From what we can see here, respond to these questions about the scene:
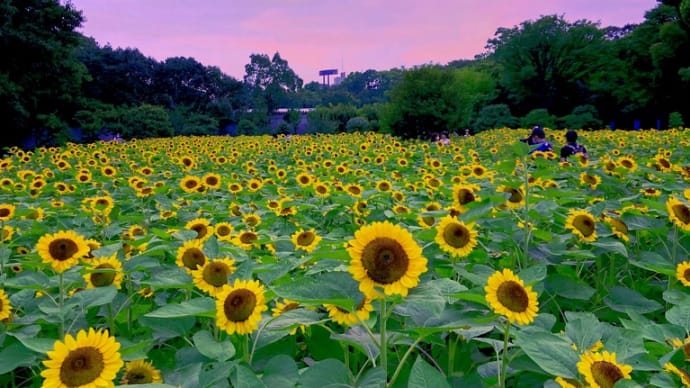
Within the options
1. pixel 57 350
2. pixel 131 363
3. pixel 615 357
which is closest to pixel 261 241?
pixel 131 363

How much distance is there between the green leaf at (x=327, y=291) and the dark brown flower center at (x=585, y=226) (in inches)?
47.4

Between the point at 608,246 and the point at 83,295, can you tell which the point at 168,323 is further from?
the point at 608,246

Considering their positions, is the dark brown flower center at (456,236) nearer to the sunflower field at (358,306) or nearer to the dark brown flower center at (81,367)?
the sunflower field at (358,306)

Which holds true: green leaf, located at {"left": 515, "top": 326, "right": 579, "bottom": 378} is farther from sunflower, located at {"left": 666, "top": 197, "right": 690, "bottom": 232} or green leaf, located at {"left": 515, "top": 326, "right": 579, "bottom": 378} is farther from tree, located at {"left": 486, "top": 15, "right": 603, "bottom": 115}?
tree, located at {"left": 486, "top": 15, "right": 603, "bottom": 115}

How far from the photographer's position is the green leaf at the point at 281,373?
99 cm

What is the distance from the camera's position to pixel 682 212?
1.92 metres

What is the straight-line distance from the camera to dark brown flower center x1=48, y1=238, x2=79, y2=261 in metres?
1.62

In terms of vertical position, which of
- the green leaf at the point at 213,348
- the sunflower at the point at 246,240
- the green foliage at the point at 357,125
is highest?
the green leaf at the point at 213,348

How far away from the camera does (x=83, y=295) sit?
142 centimetres

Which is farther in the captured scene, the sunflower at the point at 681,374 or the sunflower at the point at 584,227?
the sunflower at the point at 584,227

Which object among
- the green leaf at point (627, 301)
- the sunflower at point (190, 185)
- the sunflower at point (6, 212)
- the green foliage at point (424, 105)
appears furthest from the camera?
the green foliage at point (424, 105)

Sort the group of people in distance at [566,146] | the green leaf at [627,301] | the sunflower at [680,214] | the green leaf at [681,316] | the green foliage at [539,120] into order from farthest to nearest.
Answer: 1. the green foliage at [539,120]
2. the group of people in distance at [566,146]
3. the sunflower at [680,214]
4. the green leaf at [627,301]
5. the green leaf at [681,316]

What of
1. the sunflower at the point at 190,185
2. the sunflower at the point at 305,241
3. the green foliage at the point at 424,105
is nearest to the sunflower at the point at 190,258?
the sunflower at the point at 305,241

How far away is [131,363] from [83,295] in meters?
0.30
